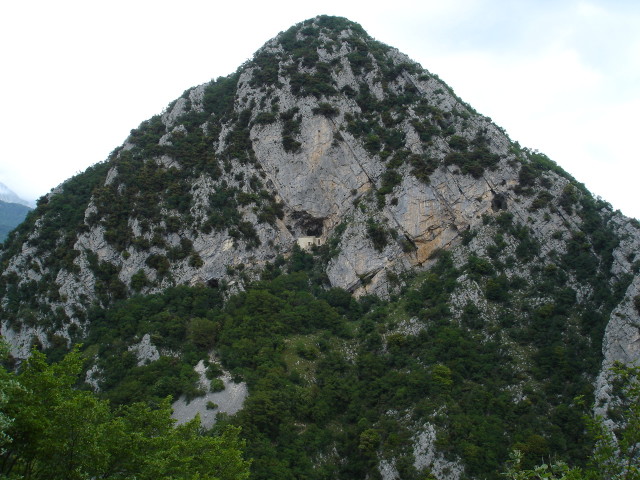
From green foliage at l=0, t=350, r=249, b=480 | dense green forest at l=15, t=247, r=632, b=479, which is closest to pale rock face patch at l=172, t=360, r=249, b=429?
dense green forest at l=15, t=247, r=632, b=479

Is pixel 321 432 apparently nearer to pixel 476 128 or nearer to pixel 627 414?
pixel 627 414

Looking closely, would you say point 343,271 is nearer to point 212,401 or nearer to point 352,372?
point 352,372

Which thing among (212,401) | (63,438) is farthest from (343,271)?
(63,438)

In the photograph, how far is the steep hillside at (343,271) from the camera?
45.3 metres

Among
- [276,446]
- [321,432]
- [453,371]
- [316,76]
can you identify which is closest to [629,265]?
[453,371]

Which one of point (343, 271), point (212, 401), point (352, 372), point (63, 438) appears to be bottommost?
point (212, 401)

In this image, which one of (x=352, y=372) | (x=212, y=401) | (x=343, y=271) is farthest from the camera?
→ (x=343, y=271)

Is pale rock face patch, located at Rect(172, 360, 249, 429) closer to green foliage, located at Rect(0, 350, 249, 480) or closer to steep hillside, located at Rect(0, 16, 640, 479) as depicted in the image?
steep hillside, located at Rect(0, 16, 640, 479)

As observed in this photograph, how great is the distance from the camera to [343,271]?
216 feet

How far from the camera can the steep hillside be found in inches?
1785

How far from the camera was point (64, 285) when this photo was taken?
6359 cm

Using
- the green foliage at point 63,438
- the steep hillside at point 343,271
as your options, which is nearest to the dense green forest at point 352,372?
the steep hillside at point 343,271

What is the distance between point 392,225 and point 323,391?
2556 cm

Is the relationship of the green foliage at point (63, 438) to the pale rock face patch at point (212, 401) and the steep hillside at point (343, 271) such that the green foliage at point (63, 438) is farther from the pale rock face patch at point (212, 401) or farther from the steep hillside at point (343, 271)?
the pale rock face patch at point (212, 401)
